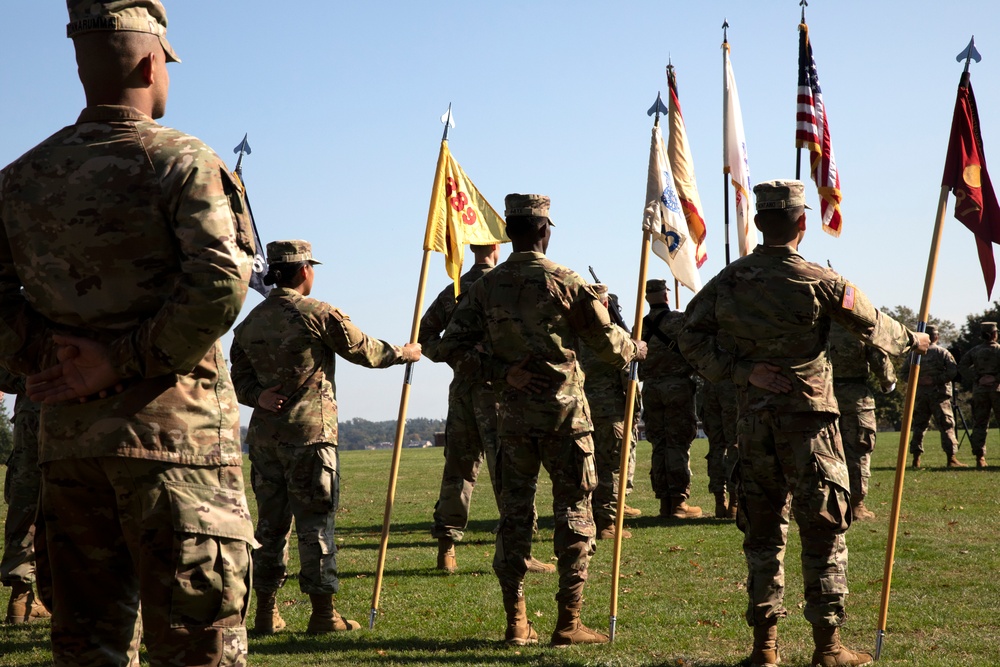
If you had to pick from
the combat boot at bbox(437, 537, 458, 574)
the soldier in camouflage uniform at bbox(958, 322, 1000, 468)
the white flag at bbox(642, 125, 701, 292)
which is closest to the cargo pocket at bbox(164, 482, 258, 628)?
the white flag at bbox(642, 125, 701, 292)

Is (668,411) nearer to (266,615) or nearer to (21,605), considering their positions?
(266,615)

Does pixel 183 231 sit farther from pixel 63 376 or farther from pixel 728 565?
pixel 728 565

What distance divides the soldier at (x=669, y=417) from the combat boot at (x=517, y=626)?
7.08 m

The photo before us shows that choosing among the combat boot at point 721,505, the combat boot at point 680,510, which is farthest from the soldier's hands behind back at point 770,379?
the combat boot at point 680,510

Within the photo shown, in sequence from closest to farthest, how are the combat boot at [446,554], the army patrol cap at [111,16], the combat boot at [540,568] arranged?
the army patrol cap at [111,16] → the combat boot at [540,568] → the combat boot at [446,554]

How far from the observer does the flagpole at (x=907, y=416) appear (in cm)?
689

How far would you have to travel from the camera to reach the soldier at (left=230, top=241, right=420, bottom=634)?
7816 millimetres

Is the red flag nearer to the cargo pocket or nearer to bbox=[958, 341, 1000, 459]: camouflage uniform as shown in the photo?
the cargo pocket

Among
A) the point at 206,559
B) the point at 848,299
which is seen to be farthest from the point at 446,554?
the point at 206,559

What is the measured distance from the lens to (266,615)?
806 centimetres

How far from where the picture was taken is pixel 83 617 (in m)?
3.85

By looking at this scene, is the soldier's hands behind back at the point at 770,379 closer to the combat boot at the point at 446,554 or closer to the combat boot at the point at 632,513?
the combat boot at the point at 446,554

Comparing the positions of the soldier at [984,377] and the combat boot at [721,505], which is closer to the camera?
the combat boot at [721,505]

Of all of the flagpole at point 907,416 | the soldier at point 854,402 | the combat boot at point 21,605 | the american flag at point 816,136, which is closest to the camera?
the flagpole at point 907,416
